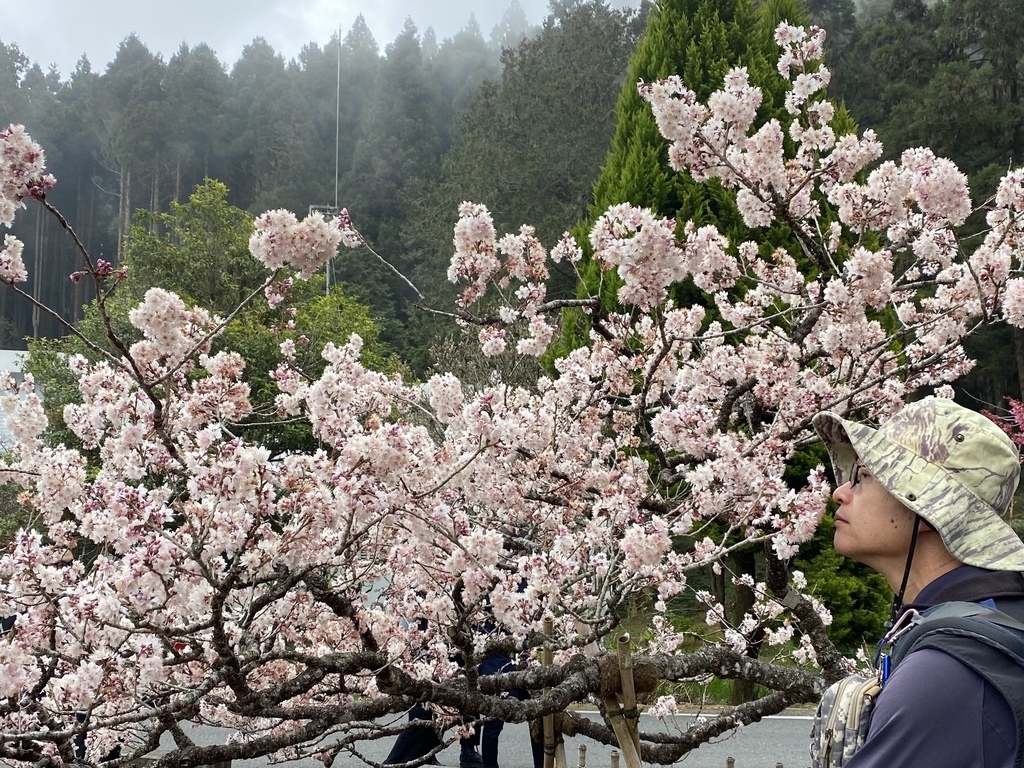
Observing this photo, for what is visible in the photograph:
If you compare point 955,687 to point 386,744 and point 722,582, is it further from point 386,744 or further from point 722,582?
point 722,582

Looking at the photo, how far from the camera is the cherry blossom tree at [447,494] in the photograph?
2.53 meters

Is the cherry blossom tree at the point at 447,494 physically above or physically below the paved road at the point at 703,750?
above

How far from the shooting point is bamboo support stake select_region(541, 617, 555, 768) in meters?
3.14

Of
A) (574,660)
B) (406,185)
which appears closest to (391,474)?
(574,660)

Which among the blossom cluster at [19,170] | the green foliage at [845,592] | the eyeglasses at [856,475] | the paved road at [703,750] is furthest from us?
the green foliage at [845,592]

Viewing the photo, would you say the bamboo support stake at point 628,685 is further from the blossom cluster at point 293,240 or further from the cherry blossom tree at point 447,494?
the blossom cluster at point 293,240

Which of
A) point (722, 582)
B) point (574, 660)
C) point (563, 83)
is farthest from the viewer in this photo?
point (563, 83)

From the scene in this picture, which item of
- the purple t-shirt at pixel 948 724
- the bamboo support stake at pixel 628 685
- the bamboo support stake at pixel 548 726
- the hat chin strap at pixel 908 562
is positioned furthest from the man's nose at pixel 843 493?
the bamboo support stake at pixel 548 726

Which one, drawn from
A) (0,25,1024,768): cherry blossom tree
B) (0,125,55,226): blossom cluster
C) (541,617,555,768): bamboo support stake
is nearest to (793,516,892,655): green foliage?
(0,25,1024,768): cherry blossom tree

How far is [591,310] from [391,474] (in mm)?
1273

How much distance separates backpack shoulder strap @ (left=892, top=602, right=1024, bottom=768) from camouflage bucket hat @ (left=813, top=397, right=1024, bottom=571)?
0.14 m

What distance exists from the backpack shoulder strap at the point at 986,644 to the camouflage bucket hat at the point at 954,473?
135mm

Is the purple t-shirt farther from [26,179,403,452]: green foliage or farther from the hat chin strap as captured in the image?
[26,179,403,452]: green foliage

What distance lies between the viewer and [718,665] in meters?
3.18
